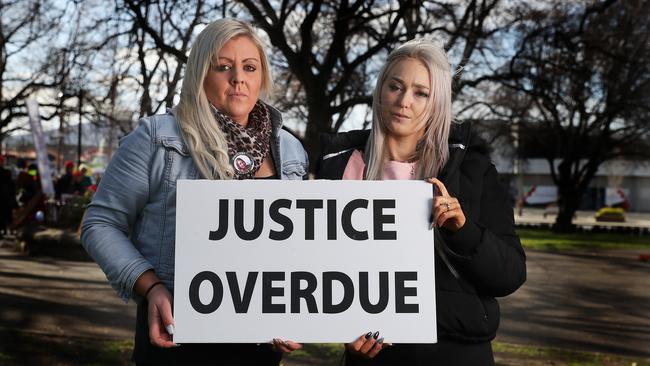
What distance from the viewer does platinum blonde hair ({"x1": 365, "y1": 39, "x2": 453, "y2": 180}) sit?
104 inches

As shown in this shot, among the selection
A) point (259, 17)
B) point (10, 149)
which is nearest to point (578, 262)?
point (259, 17)

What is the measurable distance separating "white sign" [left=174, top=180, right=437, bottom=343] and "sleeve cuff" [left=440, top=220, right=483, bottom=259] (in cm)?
6

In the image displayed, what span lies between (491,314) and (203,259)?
935mm

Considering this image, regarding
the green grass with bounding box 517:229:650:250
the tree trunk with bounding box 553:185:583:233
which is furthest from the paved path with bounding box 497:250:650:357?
the tree trunk with bounding box 553:185:583:233

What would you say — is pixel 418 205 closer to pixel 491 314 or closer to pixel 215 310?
pixel 491 314

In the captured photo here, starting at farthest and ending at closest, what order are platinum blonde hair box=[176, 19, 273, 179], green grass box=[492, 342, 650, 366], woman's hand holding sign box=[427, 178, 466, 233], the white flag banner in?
the white flag banner < green grass box=[492, 342, 650, 366] < platinum blonde hair box=[176, 19, 273, 179] < woman's hand holding sign box=[427, 178, 466, 233]

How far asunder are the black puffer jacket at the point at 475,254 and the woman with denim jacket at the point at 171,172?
527 millimetres

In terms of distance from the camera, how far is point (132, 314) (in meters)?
9.35

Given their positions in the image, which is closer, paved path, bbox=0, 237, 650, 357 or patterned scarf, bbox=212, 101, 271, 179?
patterned scarf, bbox=212, 101, 271, 179

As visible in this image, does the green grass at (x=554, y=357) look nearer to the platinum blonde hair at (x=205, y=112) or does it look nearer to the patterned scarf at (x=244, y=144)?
the patterned scarf at (x=244, y=144)

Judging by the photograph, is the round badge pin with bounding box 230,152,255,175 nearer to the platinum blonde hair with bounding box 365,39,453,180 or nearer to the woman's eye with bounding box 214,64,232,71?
the woman's eye with bounding box 214,64,232,71

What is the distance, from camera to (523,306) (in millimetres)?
10945

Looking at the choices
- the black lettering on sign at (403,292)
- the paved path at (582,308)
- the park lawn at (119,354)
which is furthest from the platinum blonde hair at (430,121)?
the paved path at (582,308)

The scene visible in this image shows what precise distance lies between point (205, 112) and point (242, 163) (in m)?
0.20
